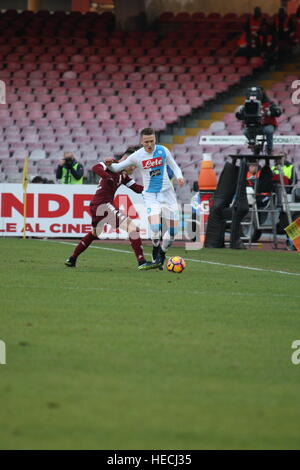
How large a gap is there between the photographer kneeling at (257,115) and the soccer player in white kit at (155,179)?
17.8 feet

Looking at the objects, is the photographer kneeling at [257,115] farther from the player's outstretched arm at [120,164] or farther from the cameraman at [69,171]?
the player's outstretched arm at [120,164]

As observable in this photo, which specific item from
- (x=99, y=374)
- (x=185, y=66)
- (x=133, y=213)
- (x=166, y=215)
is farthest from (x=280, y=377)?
(x=185, y=66)

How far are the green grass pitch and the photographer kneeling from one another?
7.16 m

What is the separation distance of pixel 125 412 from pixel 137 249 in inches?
334

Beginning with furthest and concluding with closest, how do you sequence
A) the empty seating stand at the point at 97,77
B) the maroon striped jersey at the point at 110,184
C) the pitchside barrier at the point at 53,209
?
the empty seating stand at the point at 97,77 → the pitchside barrier at the point at 53,209 → the maroon striped jersey at the point at 110,184

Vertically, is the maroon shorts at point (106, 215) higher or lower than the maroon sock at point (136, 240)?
higher

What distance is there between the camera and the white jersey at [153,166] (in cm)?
1346

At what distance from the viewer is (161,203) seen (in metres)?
13.6

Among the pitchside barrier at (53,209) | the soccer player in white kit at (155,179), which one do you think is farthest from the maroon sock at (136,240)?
the pitchside barrier at (53,209)

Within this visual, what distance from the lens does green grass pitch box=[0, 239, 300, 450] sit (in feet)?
15.6

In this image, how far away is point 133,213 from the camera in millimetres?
21266

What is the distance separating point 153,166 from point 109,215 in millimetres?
903

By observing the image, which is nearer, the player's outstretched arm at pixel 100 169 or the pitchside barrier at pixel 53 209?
Answer: the player's outstretched arm at pixel 100 169
